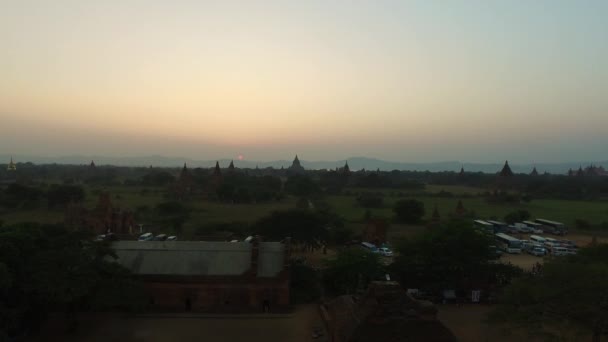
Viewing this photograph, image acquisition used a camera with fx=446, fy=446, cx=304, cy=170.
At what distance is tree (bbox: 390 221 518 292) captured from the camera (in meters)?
28.2

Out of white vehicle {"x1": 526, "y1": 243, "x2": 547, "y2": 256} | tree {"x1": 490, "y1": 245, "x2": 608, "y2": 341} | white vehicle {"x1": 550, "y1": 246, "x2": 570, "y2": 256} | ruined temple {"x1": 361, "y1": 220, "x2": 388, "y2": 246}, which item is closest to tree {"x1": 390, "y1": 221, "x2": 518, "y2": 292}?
tree {"x1": 490, "y1": 245, "x2": 608, "y2": 341}

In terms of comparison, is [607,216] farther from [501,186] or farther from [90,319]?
[90,319]

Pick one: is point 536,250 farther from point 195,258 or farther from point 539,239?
point 195,258

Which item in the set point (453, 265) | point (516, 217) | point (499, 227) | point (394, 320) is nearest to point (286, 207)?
point (499, 227)

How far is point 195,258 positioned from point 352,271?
9.71 m

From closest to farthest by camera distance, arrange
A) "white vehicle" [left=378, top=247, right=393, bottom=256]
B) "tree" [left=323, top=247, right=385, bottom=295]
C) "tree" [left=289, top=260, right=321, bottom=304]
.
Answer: "tree" [left=289, top=260, right=321, bottom=304]
"tree" [left=323, top=247, right=385, bottom=295]
"white vehicle" [left=378, top=247, right=393, bottom=256]

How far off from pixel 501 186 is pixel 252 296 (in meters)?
107

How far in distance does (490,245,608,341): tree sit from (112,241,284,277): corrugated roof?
12598 mm

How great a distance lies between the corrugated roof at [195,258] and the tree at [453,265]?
8.43m

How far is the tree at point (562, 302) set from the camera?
18.4 m

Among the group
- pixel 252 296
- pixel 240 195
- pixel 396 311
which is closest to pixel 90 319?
pixel 252 296

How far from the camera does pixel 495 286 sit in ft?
94.6

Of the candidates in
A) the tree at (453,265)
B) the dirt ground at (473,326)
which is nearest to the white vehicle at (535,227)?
the tree at (453,265)

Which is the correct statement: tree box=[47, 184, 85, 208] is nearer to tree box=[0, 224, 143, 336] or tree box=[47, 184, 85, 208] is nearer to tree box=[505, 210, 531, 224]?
tree box=[0, 224, 143, 336]
